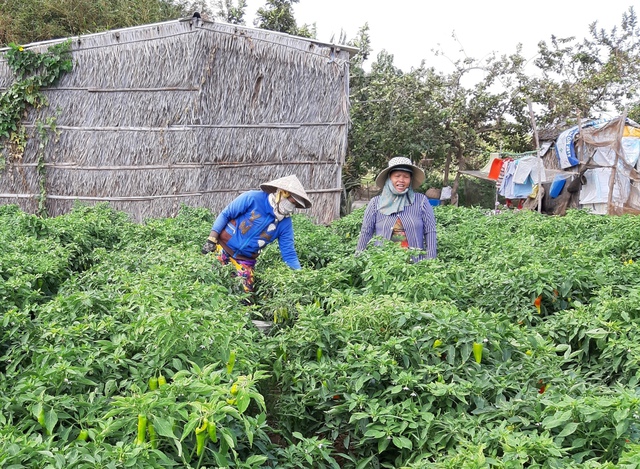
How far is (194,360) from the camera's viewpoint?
111 inches

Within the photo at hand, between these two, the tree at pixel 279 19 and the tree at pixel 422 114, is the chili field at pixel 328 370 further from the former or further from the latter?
the tree at pixel 279 19

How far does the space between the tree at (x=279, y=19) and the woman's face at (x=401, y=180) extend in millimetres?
13945

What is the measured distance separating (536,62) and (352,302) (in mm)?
19697

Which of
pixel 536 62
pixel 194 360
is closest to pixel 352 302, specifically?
pixel 194 360

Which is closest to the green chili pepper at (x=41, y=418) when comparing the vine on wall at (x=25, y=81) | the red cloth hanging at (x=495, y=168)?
the vine on wall at (x=25, y=81)

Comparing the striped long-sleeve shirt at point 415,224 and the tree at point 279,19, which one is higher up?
the tree at point 279,19

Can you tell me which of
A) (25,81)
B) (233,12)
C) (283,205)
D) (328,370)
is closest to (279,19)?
(233,12)

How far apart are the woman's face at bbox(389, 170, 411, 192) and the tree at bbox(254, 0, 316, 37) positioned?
13945mm

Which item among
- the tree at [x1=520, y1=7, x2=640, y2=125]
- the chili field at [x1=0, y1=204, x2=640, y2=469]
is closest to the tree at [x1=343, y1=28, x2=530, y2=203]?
the tree at [x1=520, y1=7, x2=640, y2=125]

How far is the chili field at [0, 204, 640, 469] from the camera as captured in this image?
2305mm

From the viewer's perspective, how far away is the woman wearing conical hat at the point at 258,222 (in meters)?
5.95

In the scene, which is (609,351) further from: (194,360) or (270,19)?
(270,19)

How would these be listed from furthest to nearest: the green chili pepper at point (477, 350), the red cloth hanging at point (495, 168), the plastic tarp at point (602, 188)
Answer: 1. the red cloth hanging at point (495, 168)
2. the plastic tarp at point (602, 188)
3. the green chili pepper at point (477, 350)

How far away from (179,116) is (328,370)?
863 centimetres
